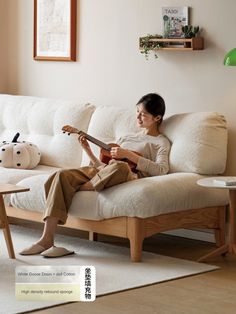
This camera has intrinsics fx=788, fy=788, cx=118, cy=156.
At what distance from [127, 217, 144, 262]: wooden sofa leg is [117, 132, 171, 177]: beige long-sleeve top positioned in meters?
0.44

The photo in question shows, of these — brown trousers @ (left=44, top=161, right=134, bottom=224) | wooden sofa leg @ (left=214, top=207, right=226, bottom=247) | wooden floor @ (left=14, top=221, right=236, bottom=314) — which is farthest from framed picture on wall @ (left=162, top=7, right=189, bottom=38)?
wooden floor @ (left=14, top=221, right=236, bottom=314)

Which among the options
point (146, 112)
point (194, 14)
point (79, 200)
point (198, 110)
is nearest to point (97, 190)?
point (79, 200)

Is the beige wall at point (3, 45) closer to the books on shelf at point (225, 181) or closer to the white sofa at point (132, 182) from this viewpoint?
the white sofa at point (132, 182)

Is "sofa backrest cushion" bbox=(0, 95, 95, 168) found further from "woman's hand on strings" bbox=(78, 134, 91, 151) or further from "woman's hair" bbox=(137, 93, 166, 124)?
"woman's hair" bbox=(137, 93, 166, 124)

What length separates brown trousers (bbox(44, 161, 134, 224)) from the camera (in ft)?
15.0

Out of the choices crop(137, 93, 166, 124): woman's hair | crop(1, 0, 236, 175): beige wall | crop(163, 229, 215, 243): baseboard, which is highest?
crop(1, 0, 236, 175): beige wall

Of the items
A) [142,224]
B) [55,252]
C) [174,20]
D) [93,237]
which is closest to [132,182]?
[142,224]

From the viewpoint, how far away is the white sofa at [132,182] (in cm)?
448

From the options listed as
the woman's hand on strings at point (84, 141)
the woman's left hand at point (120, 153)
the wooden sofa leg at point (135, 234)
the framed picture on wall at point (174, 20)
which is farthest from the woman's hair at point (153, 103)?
the wooden sofa leg at point (135, 234)

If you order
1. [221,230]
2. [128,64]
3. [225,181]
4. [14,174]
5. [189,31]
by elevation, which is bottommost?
[221,230]

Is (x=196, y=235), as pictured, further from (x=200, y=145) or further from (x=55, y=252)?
(x=55, y=252)

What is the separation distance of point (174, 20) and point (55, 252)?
5.86ft

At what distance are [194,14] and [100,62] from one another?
967 millimetres

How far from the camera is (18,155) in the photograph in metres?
5.46
